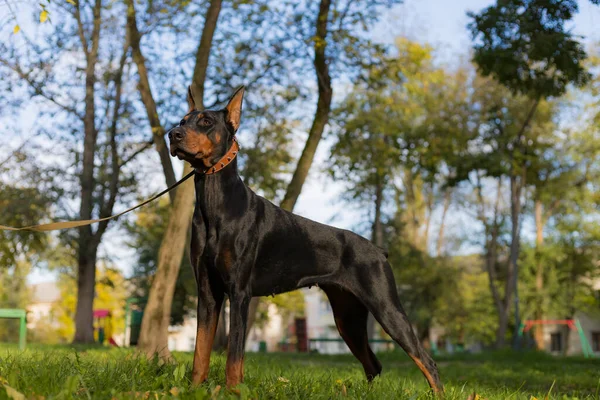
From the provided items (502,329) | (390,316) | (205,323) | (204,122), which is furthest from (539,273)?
(204,122)

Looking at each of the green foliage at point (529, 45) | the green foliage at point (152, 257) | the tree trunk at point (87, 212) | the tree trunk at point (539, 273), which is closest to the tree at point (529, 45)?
the green foliage at point (529, 45)

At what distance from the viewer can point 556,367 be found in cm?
1450

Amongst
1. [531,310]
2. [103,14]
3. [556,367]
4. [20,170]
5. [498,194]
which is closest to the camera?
[556,367]

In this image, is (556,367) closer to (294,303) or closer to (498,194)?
(498,194)

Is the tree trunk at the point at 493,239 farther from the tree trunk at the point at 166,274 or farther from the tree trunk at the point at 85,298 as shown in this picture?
the tree trunk at the point at 166,274

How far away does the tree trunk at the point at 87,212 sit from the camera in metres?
21.6

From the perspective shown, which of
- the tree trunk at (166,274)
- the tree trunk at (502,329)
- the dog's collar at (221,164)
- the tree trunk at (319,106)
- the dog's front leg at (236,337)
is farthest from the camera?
the tree trunk at (502,329)

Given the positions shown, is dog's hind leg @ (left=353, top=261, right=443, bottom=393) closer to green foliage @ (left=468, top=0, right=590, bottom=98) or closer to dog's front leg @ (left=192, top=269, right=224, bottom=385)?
dog's front leg @ (left=192, top=269, right=224, bottom=385)

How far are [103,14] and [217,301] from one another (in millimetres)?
16881

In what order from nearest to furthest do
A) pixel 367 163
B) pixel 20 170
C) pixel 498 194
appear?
pixel 20 170
pixel 367 163
pixel 498 194

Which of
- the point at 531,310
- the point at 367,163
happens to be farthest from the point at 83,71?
the point at 531,310

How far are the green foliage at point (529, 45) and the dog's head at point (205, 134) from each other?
1044 cm

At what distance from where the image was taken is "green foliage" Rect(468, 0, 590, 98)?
47.4 feet

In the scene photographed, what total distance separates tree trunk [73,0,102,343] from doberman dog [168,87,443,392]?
682 inches
